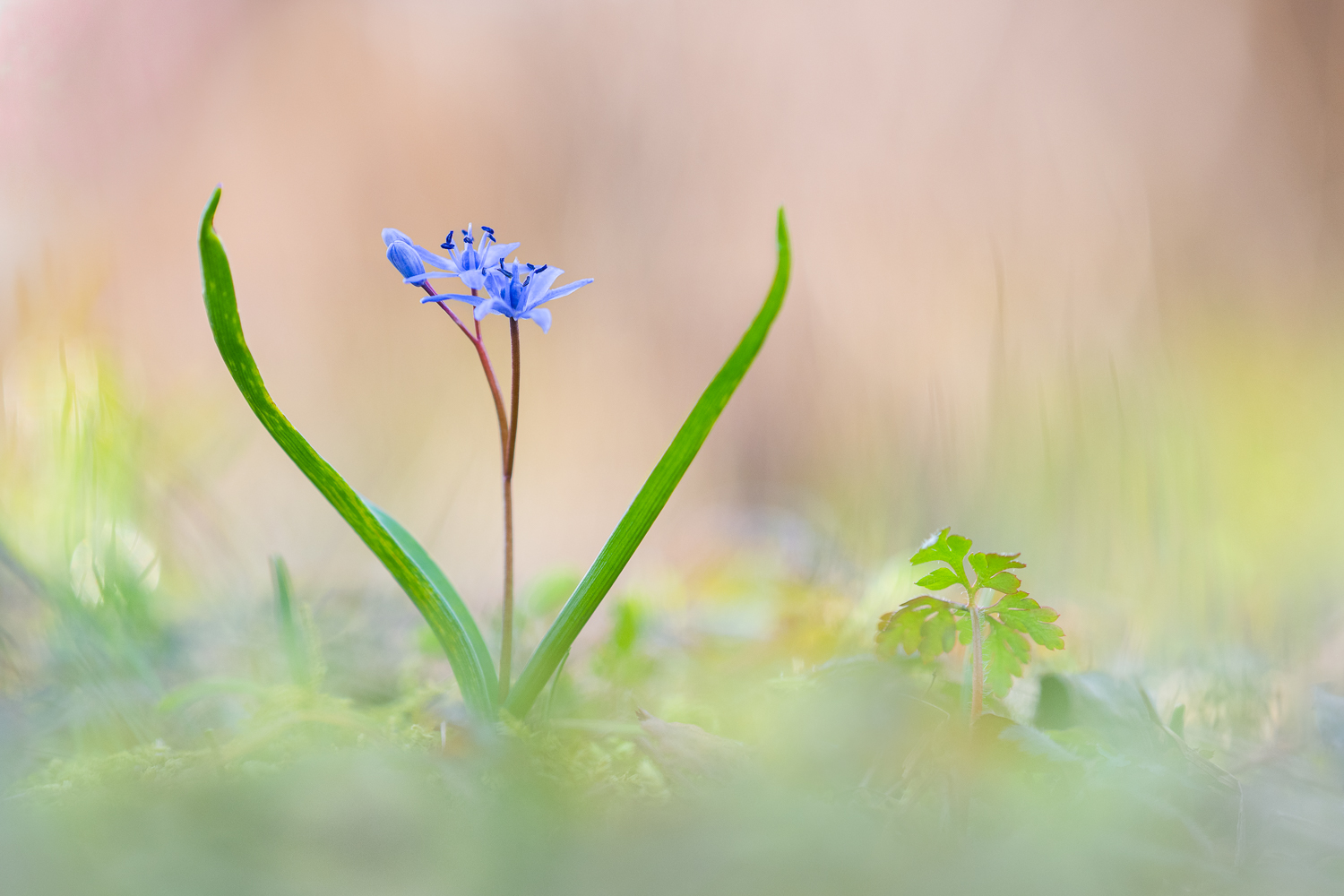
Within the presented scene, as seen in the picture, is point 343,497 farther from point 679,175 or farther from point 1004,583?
point 679,175

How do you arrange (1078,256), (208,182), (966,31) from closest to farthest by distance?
(1078,256) → (208,182) → (966,31)

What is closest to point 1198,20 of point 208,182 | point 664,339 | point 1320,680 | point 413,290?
point 664,339

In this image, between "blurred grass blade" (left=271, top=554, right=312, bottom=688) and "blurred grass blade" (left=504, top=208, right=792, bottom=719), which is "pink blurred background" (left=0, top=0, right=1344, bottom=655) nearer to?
"blurred grass blade" (left=271, top=554, right=312, bottom=688)

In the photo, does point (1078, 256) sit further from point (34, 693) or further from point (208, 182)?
point (208, 182)

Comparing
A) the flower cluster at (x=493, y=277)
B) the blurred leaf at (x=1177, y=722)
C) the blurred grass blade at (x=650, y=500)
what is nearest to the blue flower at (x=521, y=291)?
the flower cluster at (x=493, y=277)

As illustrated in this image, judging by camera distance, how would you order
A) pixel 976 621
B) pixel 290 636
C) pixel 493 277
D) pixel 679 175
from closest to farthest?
pixel 976 621, pixel 493 277, pixel 290 636, pixel 679 175

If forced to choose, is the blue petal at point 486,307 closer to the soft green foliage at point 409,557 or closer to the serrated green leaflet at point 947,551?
the soft green foliage at point 409,557

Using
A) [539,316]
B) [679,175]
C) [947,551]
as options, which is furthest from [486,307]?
[679,175]

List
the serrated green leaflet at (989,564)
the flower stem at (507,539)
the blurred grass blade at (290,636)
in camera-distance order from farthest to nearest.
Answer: the blurred grass blade at (290,636)
the flower stem at (507,539)
the serrated green leaflet at (989,564)
